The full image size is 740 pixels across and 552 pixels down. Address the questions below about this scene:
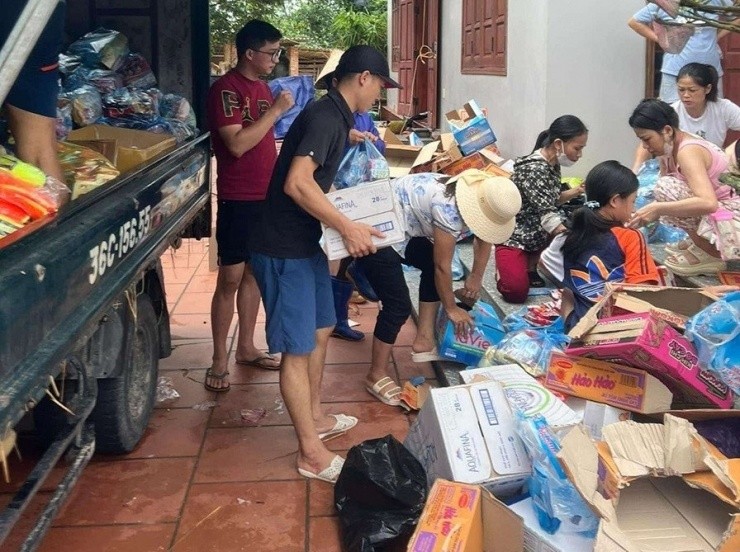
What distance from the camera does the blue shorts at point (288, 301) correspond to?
3217mm

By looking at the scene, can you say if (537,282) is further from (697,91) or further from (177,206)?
(177,206)

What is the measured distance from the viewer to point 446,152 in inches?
240

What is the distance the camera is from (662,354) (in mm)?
2717

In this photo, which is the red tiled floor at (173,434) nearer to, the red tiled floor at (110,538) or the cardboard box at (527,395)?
the red tiled floor at (110,538)

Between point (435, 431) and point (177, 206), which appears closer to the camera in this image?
point (435, 431)

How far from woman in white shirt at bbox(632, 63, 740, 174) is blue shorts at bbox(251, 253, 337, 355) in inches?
119

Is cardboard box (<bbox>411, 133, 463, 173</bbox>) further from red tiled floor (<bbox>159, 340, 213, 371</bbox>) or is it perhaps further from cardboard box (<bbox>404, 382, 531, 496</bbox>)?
cardboard box (<bbox>404, 382, 531, 496</bbox>)

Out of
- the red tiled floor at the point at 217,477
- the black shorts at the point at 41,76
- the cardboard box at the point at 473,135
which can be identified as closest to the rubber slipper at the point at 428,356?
the red tiled floor at the point at 217,477

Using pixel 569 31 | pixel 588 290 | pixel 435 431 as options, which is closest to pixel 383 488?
pixel 435 431

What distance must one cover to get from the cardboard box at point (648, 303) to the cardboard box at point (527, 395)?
0.33 meters

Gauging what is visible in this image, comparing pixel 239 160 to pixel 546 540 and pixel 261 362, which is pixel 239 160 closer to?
pixel 261 362

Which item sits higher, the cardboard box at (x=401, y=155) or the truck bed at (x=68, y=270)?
the cardboard box at (x=401, y=155)

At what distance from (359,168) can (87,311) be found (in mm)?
1439

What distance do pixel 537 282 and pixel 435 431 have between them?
2.61 meters
